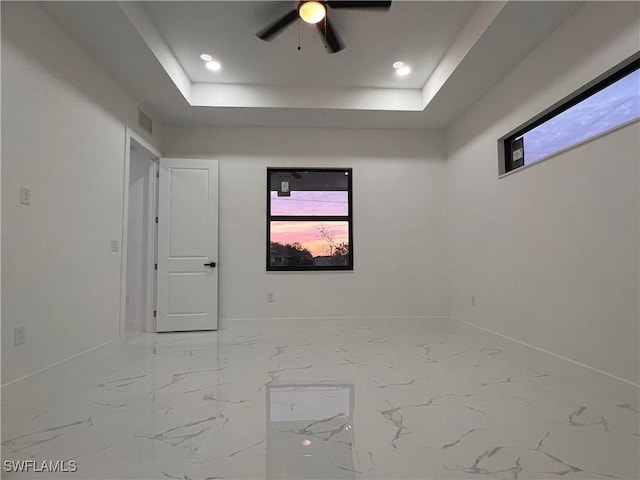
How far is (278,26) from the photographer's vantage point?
9.39ft

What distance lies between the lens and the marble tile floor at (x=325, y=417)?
1.44 metres

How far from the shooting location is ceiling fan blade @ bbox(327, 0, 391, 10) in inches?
102

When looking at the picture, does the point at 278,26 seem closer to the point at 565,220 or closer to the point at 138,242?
the point at 565,220

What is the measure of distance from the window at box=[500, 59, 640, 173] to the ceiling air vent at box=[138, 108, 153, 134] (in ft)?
13.7

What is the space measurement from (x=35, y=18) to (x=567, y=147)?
4.12m

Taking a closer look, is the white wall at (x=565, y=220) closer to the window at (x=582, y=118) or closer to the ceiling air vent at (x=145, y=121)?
the window at (x=582, y=118)

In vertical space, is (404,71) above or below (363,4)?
above

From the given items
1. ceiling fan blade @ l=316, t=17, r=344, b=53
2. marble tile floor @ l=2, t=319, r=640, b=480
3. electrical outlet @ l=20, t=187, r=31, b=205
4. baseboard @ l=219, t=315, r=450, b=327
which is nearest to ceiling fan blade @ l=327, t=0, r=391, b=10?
ceiling fan blade @ l=316, t=17, r=344, b=53

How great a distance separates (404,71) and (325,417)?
375cm

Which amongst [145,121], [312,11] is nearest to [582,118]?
[312,11]

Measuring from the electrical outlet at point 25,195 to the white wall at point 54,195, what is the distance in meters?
0.04

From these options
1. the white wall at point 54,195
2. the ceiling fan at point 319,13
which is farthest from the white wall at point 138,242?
the ceiling fan at point 319,13

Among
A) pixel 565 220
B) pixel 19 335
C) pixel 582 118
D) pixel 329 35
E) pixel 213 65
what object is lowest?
pixel 19 335

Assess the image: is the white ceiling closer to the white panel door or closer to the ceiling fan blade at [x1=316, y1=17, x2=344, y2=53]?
the ceiling fan blade at [x1=316, y1=17, x2=344, y2=53]
